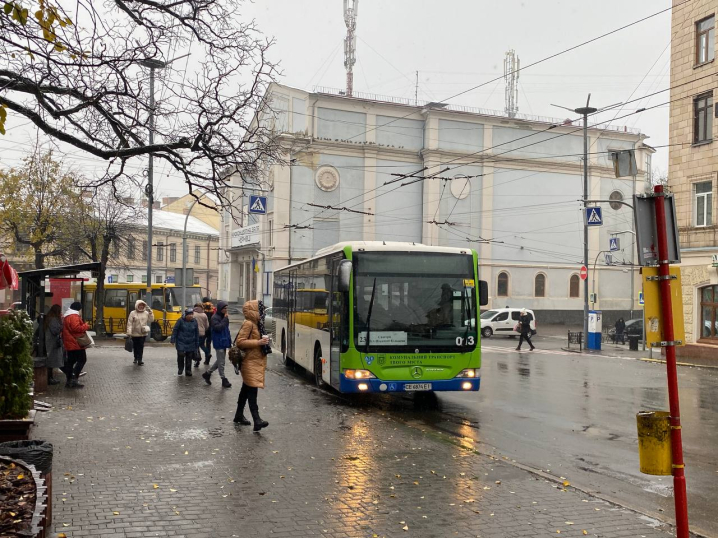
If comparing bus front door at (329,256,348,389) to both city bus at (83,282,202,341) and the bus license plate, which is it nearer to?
the bus license plate

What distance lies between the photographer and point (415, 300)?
1266 cm

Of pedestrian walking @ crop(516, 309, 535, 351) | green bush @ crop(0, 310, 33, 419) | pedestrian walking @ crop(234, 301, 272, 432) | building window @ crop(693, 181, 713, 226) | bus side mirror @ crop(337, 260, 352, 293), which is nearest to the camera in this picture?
green bush @ crop(0, 310, 33, 419)

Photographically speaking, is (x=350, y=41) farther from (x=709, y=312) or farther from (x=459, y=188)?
(x=709, y=312)

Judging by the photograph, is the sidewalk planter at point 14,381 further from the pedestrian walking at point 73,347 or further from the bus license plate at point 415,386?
the pedestrian walking at point 73,347

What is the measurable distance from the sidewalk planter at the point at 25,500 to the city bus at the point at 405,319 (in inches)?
285

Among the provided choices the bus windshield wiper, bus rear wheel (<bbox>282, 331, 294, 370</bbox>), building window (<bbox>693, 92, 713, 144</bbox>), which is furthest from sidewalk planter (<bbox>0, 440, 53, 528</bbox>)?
building window (<bbox>693, 92, 713, 144</bbox>)

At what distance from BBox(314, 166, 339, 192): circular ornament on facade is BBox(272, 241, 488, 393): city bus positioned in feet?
121

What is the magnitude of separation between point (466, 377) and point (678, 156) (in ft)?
64.8

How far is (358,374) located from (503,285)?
4290 cm

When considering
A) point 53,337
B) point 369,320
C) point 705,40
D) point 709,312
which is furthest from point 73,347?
point 705,40

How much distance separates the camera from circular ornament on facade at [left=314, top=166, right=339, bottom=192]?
163ft

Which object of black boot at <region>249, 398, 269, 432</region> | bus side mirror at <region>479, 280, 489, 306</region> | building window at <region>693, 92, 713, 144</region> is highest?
building window at <region>693, 92, 713, 144</region>

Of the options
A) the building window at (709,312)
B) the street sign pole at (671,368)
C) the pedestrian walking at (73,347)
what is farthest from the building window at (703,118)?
the street sign pole at (671,368)

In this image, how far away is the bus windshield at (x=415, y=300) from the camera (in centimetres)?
1255
